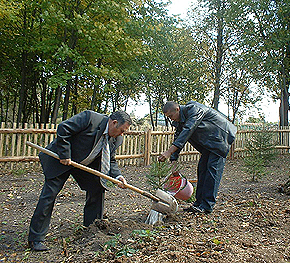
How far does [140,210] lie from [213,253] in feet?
7.46

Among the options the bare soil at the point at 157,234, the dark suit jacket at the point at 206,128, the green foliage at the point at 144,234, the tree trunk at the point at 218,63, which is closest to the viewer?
the bare soil at the point at 157,234

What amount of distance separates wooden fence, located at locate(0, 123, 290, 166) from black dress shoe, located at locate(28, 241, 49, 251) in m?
3.28

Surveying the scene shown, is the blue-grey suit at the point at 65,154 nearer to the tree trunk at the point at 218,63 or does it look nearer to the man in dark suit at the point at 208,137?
the man in dark suit at the point at 208,137

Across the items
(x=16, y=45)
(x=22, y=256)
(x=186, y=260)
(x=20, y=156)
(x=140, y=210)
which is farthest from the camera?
(x=16, y=45)

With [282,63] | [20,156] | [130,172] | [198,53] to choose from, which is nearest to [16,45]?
[20,156]

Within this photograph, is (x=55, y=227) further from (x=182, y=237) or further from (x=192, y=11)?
(x=192, y=11)

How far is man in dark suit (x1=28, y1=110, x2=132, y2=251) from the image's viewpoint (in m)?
3.07

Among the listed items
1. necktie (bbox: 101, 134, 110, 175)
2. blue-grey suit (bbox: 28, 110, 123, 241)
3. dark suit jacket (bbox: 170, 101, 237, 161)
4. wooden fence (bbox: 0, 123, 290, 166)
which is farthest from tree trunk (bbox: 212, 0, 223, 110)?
blue-grey suit (bbox: 28, 110, 123, 241)

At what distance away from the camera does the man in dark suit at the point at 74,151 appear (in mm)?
3074

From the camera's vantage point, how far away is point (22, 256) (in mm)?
3031

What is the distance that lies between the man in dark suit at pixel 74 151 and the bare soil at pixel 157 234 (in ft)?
1.14

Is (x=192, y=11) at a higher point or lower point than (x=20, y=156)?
higher

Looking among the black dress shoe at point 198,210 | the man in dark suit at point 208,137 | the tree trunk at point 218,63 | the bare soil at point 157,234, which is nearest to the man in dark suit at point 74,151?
the bare soil at point 157,234

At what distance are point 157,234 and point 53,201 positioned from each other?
3.93ft
